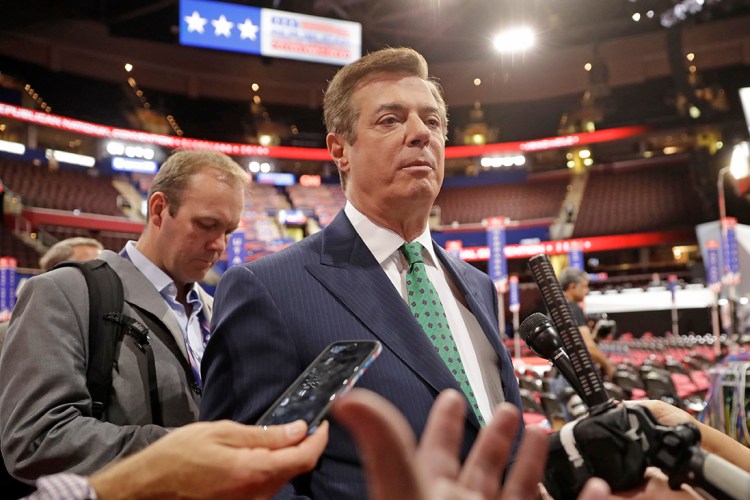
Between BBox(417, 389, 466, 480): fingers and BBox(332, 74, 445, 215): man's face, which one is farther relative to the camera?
BBox(332, 74, 445, 215): man's face

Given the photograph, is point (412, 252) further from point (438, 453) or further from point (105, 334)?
point (438, 453)

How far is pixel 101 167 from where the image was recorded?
22562 mm

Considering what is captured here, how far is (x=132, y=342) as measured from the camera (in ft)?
5.52

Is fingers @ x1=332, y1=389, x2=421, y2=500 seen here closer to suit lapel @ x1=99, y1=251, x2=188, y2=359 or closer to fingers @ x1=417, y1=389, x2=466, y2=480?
fingers @ x1=417, y1=389, x2=466, y2=480

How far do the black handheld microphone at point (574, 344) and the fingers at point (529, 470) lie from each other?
0.68ft

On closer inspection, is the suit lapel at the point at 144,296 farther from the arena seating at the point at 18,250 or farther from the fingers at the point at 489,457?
the arena seating at the point at 18,250

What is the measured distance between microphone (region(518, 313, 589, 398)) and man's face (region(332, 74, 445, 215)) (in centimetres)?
62

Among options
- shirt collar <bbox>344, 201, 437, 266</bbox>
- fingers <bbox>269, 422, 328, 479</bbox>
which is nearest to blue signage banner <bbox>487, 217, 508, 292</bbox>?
shirt collar <bbox>344, 201, 437, 266</bbox>

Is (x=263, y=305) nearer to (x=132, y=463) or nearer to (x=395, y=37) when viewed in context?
(x=132, y=463)

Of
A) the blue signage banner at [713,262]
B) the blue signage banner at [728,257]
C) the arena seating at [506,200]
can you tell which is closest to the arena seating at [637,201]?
the arena seating at [506,200]

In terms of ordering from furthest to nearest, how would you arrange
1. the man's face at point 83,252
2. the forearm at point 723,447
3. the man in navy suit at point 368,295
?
1. the man's face at point 83,252
2. the man in navy suit at point 368,295
3. the forearm at point 723,447

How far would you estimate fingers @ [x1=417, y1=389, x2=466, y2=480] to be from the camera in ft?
1.82

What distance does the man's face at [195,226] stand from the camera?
6.30 ft

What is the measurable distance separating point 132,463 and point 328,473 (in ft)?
1.55
